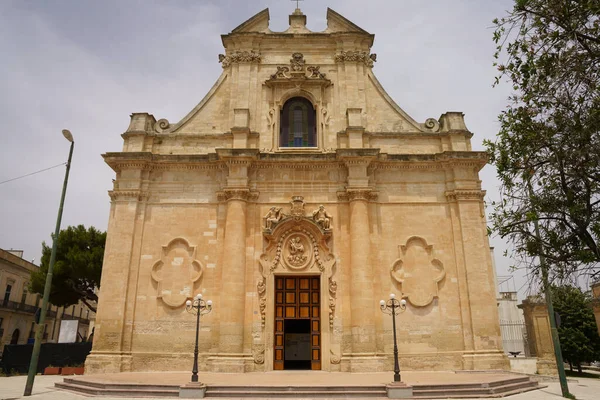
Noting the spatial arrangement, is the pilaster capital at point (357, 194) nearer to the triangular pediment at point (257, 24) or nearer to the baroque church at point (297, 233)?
the baroque church at point (297, 233)

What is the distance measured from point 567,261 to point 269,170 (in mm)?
12608

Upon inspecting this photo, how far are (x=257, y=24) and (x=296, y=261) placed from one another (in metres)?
11.3

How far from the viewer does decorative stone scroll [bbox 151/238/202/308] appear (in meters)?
17.0

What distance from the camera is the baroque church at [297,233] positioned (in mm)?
16406

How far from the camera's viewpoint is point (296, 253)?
17406mm

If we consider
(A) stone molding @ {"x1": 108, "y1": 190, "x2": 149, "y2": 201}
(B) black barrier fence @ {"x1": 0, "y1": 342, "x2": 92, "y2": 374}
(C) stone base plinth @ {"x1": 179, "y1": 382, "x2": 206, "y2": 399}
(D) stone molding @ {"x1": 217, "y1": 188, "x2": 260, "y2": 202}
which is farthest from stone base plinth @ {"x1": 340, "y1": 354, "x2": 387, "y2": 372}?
(B) black barrier fence @ {"x1": 0, "y1": 342, "x2": 92, "y2": 374}

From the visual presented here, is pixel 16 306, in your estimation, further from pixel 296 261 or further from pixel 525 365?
pixel 525 365

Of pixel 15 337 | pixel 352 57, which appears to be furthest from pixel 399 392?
pixel 15 337

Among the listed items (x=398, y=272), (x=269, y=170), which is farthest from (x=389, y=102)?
(x=398, y=272)

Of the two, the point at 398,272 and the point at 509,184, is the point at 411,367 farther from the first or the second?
the point at 509,184

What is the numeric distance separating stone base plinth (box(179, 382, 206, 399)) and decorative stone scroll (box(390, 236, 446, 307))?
28.0ft

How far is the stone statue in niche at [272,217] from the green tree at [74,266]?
47.6 ft

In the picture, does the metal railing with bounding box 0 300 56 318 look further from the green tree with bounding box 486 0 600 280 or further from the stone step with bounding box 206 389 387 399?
the green tree with bounding box 486 0 600 280

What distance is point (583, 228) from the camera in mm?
7062
